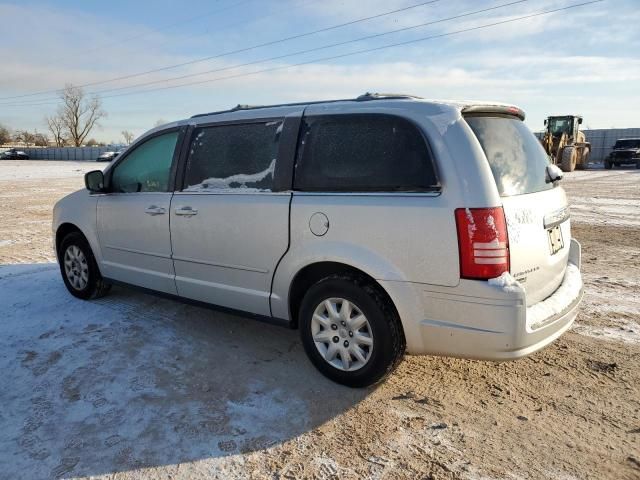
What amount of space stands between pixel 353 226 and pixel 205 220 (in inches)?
55.0

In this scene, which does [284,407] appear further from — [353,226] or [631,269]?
[631,269]

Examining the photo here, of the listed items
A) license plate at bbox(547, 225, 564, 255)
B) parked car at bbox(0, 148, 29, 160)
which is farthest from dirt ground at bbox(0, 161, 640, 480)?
parked car at bbox(0, 148, 29, 160)

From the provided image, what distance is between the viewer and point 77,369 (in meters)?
3.67

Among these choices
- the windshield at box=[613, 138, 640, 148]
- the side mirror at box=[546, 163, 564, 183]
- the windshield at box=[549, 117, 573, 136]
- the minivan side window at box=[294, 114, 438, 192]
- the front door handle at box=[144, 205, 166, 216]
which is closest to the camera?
the minivan side window at box=[294, 114, 438, 192]

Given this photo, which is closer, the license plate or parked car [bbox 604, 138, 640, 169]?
the license plate

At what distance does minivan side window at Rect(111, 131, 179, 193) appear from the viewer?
4398 millimetres

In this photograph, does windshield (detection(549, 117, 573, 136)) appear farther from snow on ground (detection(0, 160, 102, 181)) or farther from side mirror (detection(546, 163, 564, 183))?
snow on ground (detection(0, 160, 102, 181))

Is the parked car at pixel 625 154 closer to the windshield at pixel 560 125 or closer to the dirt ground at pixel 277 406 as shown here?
the windshield at pixel 560 125

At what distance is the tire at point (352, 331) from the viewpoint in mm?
3133

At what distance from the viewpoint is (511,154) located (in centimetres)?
317

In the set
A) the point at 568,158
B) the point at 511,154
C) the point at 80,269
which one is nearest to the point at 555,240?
the point at 511,154

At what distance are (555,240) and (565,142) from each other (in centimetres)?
2775

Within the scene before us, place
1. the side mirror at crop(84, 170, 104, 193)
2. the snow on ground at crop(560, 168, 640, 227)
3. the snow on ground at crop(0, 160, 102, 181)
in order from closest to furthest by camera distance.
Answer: the side mirror at crop(84, 170, 104, 193), the snow on ground at crop(560, 168, 640, 227), the snow on ground at crop(0, 160, 102, 181)

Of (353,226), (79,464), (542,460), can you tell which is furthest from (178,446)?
(542,460)
